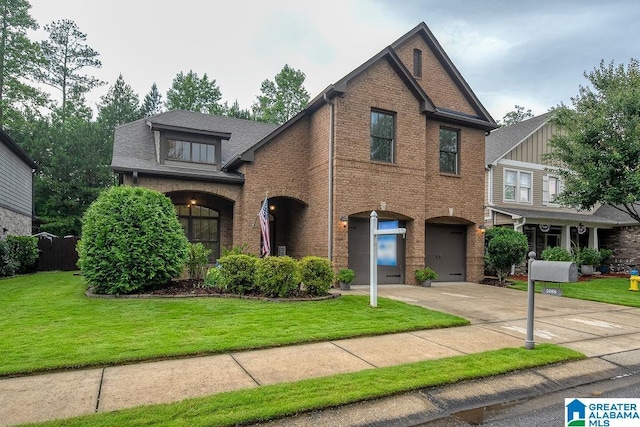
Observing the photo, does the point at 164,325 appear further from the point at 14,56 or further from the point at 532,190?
the point at 14,56

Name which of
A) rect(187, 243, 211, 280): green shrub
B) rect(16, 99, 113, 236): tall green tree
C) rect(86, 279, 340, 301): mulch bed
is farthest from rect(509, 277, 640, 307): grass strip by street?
rect(16, 99, 113, 236): tall green tree

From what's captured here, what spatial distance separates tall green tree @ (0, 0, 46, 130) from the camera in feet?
85.1

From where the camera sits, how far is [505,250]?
14180 mm

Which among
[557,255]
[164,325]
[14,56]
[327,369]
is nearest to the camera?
[327,369]

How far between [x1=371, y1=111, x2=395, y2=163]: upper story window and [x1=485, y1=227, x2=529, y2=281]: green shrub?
537 cm

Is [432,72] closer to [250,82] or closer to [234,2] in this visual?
[234,2]

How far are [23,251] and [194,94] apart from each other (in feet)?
82.0

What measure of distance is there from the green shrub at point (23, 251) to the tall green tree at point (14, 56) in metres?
15.5

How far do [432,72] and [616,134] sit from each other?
24.2 ft

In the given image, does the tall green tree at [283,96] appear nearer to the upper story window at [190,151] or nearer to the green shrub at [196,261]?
the upper story window at [190,151]

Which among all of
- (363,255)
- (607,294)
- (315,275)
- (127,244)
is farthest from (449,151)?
(127,244)

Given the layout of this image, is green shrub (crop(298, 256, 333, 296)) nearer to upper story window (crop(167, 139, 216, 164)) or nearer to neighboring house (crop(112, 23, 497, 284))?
neighboring house (crop(112, 23, 497, 284))

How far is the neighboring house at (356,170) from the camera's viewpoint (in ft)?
40.3

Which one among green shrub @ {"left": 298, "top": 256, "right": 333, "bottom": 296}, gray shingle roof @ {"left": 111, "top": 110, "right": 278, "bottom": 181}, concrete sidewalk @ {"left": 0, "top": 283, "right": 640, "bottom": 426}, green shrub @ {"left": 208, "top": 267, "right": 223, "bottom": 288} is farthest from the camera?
gray shingle roof @ {"left": 111, "top": 110, "right": 278, "bottom": 181}
